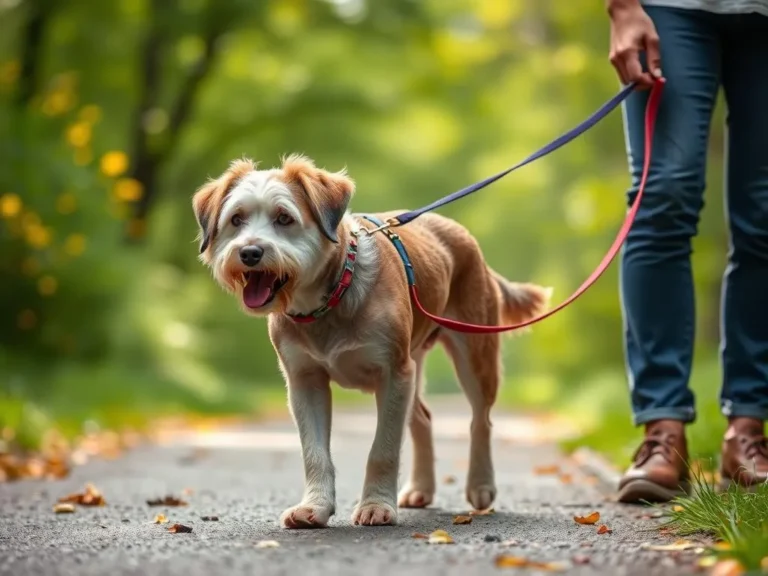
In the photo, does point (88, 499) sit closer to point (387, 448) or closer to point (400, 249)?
point (387, 448)

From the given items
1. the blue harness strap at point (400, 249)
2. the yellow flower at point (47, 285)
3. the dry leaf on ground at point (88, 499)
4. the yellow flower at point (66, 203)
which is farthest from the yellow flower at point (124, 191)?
the blue harness strap at point (400, 249)

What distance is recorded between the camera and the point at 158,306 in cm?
1623

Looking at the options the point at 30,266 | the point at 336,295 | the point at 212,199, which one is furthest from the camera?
the point at 30,266

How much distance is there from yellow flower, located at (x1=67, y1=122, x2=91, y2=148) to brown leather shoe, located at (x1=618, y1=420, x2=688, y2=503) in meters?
8.73

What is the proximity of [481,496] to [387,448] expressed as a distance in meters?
0.86

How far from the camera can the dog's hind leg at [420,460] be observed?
5594 millimetres

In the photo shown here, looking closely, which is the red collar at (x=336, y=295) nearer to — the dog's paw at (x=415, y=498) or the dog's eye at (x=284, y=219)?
the dog's eye at (x=284, y=219)

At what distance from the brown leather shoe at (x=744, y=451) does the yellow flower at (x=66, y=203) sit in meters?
9.28

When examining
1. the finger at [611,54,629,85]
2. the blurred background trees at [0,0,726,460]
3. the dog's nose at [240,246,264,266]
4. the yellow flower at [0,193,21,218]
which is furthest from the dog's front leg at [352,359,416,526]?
the yellow flower at [0,193,21,218]

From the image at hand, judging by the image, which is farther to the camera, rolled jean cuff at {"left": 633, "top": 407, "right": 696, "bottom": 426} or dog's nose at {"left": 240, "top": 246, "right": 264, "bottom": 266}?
rolled jean cuff at {"left": 633, "top": 407, "right": 696, "bottom": 426}

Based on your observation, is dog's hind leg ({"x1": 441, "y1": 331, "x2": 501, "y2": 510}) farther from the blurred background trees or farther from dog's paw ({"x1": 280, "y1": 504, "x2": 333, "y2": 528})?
the blurred background trees

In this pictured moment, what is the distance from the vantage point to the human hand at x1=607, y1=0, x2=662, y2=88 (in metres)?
5.20

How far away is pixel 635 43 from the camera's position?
17.1ft

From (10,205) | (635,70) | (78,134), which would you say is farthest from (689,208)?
(78,134)
